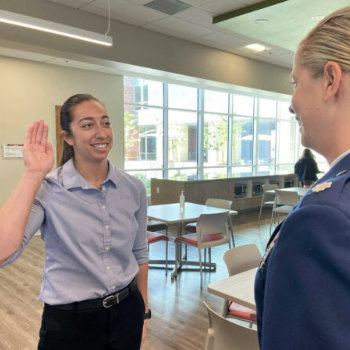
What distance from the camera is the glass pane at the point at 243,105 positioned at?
402 inches

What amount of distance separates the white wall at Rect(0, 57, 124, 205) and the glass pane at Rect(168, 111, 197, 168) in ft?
8.73

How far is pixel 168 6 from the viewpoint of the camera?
4.67m

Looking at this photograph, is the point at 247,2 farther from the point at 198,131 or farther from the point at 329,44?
the point at 198,131

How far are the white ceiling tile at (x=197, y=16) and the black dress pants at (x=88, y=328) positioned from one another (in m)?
4.52

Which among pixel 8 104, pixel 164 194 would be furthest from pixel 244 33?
pixel 8 104

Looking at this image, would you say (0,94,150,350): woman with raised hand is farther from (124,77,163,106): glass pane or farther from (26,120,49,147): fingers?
(124,77,163,106): glass pane

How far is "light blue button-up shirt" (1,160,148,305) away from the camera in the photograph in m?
1.19

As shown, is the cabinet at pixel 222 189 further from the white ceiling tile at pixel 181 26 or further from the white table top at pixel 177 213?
the white ceiling tile at pixel 181 26

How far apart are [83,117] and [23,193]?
0.41 meters

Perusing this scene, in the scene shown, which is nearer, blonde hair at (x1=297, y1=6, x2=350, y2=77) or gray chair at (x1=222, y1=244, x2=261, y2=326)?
blonde hair at (x1=297, y1=6, x2=350, y2=77)

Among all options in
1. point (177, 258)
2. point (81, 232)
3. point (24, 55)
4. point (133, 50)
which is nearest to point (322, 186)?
point (81, 232)

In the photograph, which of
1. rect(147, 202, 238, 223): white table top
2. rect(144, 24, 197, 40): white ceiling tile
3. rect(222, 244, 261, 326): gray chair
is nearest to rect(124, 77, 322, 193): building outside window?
rect(144, 24, 197, 40): white ceiling tile

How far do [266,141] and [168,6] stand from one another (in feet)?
24.9

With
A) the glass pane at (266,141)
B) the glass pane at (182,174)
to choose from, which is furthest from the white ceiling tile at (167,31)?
the glass pane at (266,141)
